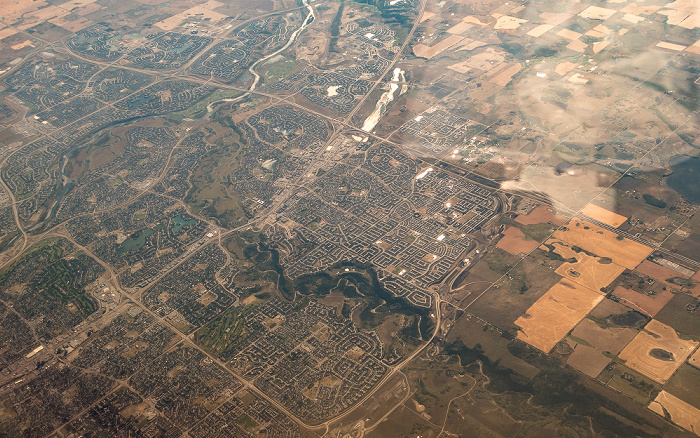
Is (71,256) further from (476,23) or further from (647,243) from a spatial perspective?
(476,23)

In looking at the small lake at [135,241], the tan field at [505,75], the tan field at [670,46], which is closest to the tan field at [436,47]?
the tan field at [505,75]

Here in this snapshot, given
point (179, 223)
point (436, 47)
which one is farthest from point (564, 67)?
point (179, 223)

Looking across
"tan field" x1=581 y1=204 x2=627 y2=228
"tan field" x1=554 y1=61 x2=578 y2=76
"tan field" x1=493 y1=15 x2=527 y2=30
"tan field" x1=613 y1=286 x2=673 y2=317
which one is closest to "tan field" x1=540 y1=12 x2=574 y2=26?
"tan field" x1=493 y1=15 x2=527 y2=30

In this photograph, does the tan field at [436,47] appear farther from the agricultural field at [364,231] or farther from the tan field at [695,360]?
the tan field at [695,360]

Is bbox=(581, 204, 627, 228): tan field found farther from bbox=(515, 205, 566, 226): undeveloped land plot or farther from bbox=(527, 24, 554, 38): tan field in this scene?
bbox=(527, 24, 554, 38): tan field

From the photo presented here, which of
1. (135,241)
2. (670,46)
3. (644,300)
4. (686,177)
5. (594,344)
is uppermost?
(670,46)

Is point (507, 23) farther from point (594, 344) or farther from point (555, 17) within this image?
point (594, 344)
